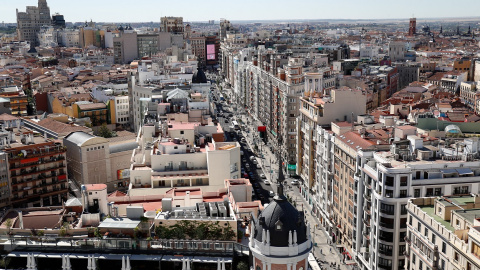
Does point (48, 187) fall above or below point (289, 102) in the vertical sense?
below

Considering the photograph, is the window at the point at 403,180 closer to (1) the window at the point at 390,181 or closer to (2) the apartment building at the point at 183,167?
(1) the window at the point at 390,181

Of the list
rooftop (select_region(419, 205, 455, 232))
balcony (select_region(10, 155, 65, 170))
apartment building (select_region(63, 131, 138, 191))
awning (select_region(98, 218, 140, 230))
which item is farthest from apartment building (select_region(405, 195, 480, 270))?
balcony (select_region(10, 155, 65, 170))

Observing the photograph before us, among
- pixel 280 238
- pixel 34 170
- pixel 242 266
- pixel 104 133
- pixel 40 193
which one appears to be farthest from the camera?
pixel 104 133

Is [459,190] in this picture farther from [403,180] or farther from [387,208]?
[387,208]

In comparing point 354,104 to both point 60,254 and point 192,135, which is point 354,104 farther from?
point 60,254

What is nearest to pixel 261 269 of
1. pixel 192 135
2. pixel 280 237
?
pixel 280 237

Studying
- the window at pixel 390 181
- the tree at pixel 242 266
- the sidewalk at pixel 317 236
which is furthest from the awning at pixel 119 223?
the sidewalk at pixel 317 236

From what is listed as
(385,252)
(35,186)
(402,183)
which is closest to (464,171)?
(402,183)
